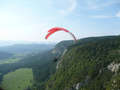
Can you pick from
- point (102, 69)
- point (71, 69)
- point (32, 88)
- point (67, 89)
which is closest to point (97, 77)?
point (102, 69)

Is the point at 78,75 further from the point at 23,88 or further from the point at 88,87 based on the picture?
the point at 23,88

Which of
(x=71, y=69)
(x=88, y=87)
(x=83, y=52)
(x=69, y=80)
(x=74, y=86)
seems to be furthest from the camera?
(x=83, y=52)

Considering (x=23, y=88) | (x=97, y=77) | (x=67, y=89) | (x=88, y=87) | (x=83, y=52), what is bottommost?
Answer: (x=23, y=88)

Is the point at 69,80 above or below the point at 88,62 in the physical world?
below

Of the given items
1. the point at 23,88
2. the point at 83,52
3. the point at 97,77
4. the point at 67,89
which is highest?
the point at 83,52

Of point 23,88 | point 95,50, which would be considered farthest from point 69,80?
point 23,88

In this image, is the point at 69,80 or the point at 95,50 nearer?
the point at 69,80

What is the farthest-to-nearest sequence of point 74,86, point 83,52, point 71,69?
point 83,52
point 71,69
point 74,86

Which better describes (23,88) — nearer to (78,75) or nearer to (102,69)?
(78,75)

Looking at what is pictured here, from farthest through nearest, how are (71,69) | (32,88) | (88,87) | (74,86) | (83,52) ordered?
(32,88) < (83,52) < (71,69) < (74,86) < (88,87)

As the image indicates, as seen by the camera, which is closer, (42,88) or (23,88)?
(42,88)
